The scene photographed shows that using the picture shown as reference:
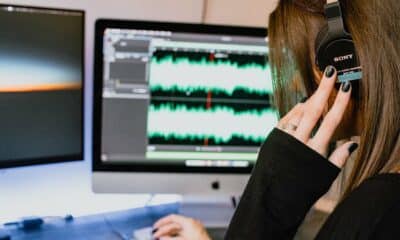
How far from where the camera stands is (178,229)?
129 cm

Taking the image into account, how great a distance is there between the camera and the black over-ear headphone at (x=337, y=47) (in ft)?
2.75

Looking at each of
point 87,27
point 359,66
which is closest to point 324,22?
point 359,66

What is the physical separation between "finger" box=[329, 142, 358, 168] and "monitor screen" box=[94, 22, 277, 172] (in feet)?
Answer: 2.03

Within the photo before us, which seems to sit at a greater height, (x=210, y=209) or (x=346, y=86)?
(x=346, y=86)

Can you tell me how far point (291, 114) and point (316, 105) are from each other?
2.4 inches

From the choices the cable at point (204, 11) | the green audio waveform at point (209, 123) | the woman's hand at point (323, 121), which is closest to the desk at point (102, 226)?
the green audio waveform at point (209, 123)

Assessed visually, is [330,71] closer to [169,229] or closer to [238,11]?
[169,229]

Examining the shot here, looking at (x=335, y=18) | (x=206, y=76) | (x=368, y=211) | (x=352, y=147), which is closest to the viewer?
(x=368, y=211)

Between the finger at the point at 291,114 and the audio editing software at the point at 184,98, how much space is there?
530mm

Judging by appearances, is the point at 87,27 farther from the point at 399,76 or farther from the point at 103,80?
the point at 399,76

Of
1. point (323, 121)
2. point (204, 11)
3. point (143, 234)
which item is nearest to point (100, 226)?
point (143, 234)

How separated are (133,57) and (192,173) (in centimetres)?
32

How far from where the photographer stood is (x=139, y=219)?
160 centimetres

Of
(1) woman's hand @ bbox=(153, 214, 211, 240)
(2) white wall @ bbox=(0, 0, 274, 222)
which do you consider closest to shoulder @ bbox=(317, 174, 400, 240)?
(1) woman's hand @ bbox=(153, 214, 211, 240)
